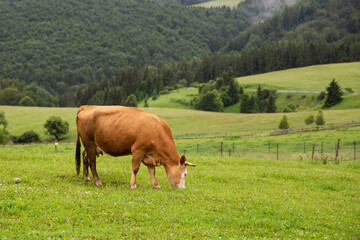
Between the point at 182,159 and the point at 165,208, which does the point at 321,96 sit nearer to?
the point at 182,159

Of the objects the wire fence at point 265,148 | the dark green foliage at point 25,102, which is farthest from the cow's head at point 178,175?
the dark green foliage at point 25,102

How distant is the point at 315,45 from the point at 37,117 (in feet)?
523

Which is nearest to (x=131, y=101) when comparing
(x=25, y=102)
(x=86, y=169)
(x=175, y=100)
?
(x=175, y=100)

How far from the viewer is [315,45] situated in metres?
191

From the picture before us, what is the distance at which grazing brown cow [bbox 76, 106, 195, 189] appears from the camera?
12938 mm

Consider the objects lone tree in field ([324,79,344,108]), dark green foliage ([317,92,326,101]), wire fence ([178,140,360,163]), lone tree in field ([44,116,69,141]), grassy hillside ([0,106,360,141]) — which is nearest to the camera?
wire fence ([178,140,360,163])

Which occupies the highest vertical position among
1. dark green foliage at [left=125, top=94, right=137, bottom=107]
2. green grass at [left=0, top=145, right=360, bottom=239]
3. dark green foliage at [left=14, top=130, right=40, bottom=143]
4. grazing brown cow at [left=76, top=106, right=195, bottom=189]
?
grazing brown cow at [left=76, top=106, right=195, bottom=189]

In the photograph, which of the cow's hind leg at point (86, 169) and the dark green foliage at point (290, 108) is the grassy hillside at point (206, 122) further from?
the cow's hind leg at point (86, 169)

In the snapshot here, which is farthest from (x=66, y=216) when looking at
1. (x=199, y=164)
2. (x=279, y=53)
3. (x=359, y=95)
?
(x=279, y=53)

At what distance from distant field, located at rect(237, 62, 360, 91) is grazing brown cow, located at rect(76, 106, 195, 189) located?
132111 mm

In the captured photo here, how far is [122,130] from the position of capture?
1295 cm

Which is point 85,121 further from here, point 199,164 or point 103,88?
point 103,88

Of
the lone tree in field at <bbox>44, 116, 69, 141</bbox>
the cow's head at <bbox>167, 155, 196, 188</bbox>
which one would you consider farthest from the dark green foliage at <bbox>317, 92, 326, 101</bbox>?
→ the cow's head at <bbox>167, 155, 196, 188</bbox>

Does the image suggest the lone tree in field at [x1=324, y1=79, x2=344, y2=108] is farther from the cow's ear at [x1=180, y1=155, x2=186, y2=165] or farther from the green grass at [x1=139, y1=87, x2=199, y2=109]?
the cow's ear at [x1=180, y1=155, x2=186, y2=165]
